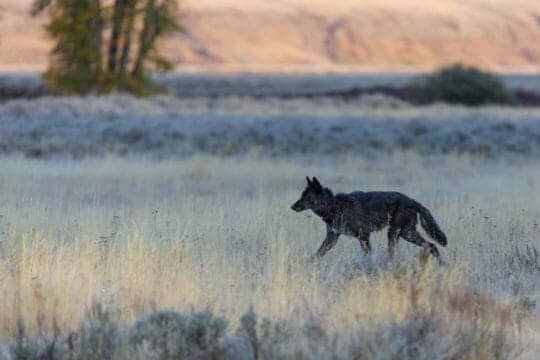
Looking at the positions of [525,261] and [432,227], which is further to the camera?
[525,261]

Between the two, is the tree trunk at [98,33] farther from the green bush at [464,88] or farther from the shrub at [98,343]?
the shrub at [98,343]

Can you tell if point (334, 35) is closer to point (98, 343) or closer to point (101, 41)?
point (101, 41)

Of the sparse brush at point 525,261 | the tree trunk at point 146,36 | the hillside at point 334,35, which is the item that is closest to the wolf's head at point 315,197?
the sparse brush at point 525,261

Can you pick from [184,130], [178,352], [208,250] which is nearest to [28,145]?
[184,130]

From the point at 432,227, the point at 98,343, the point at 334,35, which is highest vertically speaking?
the point at 334,35

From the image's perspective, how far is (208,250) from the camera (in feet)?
33.8

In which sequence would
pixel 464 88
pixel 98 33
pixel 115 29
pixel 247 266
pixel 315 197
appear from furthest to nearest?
pixel 464 88, pixel 115 29, pixel 98 33, pixel 315 197, pixel 247 266

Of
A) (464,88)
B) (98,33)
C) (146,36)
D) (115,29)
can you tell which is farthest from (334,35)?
(98,33)

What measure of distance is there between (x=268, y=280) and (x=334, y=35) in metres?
133

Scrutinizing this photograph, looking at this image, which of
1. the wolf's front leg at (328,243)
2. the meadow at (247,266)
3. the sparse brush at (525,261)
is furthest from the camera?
the sparse brush at (525,261)

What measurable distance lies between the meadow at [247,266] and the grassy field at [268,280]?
22 millimetres

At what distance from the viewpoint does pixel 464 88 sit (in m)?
48.1

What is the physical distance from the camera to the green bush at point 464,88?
48031 mm

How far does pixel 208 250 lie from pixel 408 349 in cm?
374
